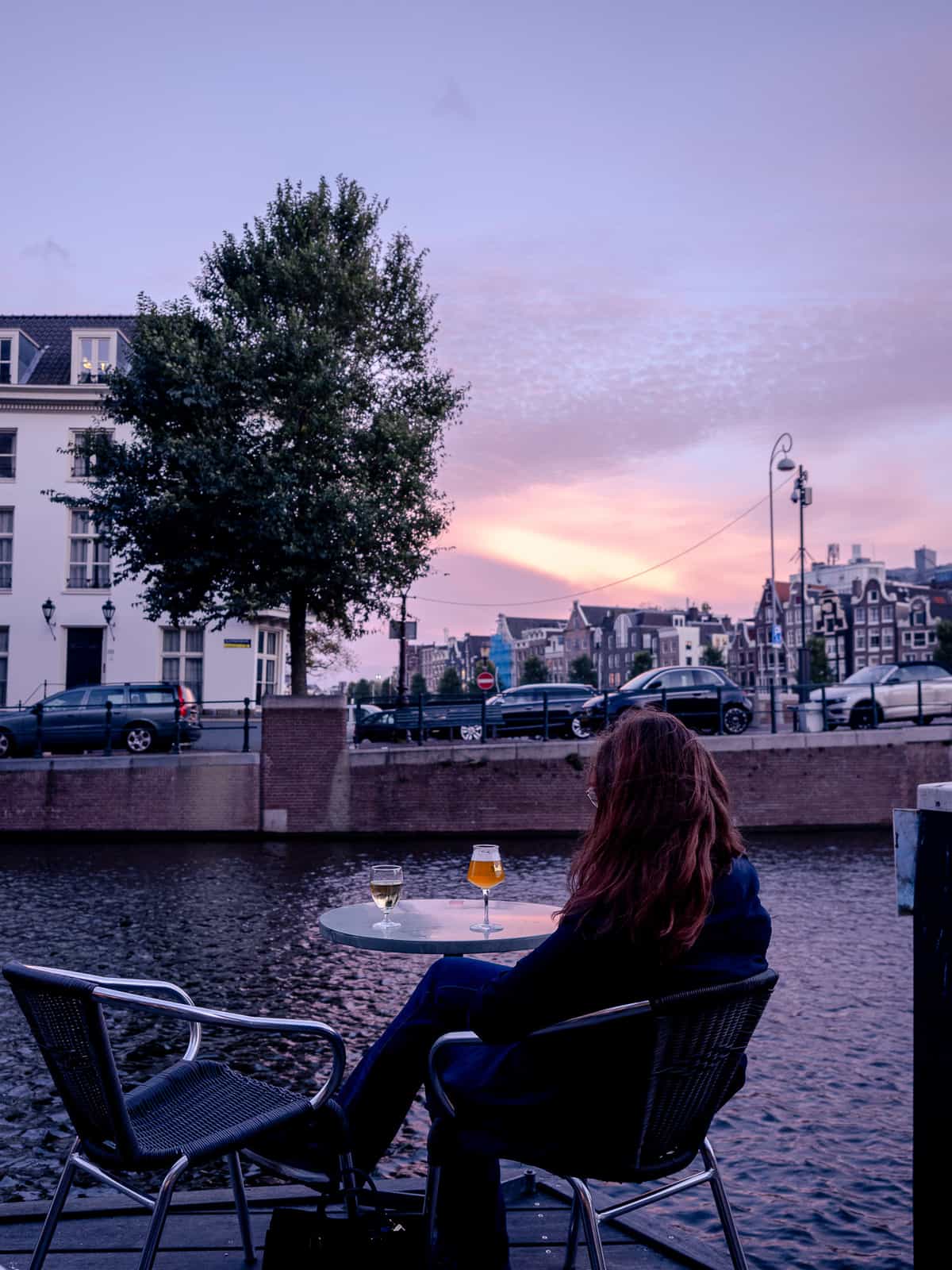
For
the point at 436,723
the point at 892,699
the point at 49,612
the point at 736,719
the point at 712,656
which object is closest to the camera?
the point at 436,723

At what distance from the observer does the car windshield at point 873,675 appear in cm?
2562

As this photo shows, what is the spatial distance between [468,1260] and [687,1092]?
2.08 feet

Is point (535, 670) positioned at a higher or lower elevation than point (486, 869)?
higher

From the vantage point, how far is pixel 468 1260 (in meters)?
2.47

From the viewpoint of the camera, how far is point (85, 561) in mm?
32844

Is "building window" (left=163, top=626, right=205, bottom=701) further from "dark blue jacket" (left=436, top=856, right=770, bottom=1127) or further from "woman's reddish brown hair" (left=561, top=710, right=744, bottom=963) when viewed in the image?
"woman's reddish brown hair" (left=561, top=710, right=744, bottom=963)

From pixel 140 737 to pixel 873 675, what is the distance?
16.4 meters

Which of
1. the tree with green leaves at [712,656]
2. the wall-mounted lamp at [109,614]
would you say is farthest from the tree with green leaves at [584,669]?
the wall-mounted lamp at [109,614]

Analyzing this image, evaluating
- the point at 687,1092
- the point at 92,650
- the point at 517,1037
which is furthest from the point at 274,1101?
the point at 92,650

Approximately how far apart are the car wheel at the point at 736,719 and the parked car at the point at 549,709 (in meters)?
3.14

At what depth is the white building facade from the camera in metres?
32.3

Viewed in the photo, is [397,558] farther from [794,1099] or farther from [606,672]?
[606,672]

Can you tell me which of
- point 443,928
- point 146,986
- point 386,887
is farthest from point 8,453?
point 146,986

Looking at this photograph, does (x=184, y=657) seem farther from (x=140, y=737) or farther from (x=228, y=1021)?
(x=228, y=1021)
